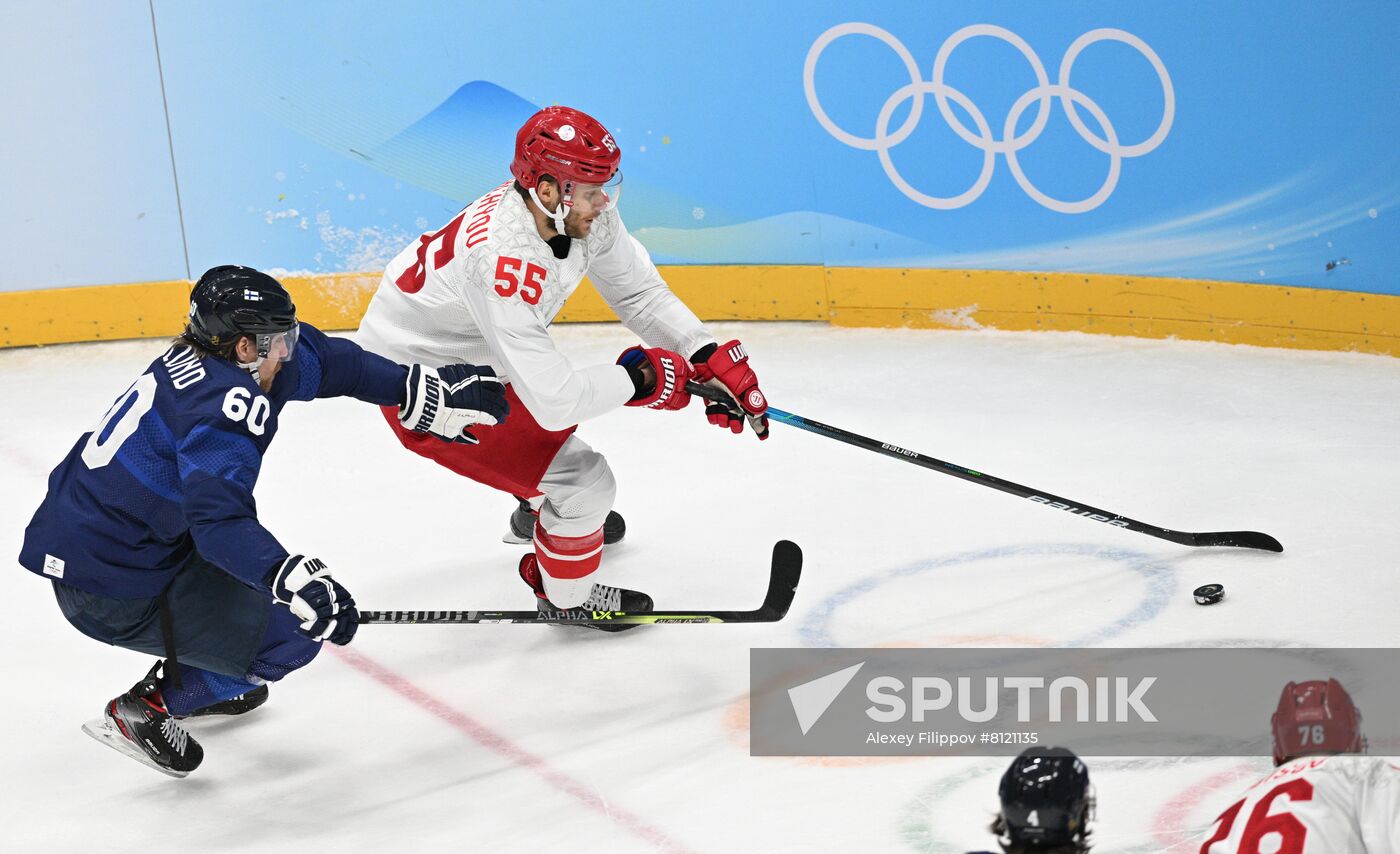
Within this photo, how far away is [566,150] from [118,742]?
1.47 meters

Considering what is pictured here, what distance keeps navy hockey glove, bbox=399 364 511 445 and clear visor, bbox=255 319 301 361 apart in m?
0.32

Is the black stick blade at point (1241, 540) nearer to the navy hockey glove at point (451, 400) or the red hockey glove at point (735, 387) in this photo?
the red hockey glove at point (735, 387)

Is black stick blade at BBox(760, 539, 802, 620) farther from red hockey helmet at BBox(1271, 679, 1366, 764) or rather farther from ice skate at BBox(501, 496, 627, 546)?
red hockey helmet at BBox(1271, 679, 1366, 764)

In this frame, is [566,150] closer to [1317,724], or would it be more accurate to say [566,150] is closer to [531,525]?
[531,525]

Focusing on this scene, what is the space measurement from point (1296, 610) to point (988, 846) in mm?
1310

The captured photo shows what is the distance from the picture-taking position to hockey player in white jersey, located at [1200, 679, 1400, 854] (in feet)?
5.61

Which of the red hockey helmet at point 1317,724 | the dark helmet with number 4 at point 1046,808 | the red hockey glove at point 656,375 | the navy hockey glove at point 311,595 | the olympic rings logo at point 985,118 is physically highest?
the olympic rings logo at point 985,118

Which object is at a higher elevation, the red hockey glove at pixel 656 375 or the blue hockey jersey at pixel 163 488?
the red hockey glove at pixel 656 375

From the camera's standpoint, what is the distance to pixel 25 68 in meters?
5.88

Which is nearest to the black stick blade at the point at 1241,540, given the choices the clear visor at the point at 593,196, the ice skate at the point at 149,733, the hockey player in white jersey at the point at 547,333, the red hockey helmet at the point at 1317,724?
the hockey player in white jersey at the point at 547,333

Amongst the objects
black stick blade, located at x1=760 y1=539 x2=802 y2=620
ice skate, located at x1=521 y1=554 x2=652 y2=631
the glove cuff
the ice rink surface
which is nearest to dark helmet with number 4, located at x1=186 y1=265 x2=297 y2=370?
the glove cuff

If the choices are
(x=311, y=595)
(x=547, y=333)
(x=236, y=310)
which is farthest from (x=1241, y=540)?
(x=236, y=310)

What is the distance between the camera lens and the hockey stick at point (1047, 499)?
3664 mm

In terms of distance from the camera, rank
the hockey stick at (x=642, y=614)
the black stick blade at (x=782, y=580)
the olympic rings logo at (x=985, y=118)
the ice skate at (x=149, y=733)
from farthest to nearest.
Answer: the olympic rings logo at (x=985, y=118)
the black stick blade at (x=782, y=580)
the hockey stick at (x=642, y=614)
the ice skate at (x=149, y=733)
